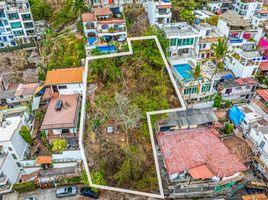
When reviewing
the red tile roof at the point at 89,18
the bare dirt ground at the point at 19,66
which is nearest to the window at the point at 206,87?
the red tile roof at the point at 89,18

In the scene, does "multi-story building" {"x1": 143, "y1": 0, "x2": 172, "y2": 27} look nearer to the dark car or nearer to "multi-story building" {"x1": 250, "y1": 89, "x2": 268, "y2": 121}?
"multi-story building" {"x1": 250, "y1": 89, "x2": 268, "y2": 121}

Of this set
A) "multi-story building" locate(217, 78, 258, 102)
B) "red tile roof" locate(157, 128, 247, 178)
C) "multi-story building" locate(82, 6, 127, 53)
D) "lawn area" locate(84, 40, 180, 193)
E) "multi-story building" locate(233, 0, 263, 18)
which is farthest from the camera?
"multi-story building" locate(233, 0, 263, 18)

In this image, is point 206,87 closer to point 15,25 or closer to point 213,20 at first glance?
point 213,20

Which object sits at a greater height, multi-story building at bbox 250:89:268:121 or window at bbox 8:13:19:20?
window at bbox 8:13:19:20

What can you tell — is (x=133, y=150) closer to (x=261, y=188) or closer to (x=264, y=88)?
(x=261, y=188)

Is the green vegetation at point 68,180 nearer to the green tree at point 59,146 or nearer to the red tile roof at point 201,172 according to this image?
the green tree at point 59,146

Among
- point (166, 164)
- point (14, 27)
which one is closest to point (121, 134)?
point (166, 164)

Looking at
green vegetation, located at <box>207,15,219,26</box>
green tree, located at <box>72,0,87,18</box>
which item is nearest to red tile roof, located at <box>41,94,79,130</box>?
green tree, located at <box>72,0,87,18</box>
